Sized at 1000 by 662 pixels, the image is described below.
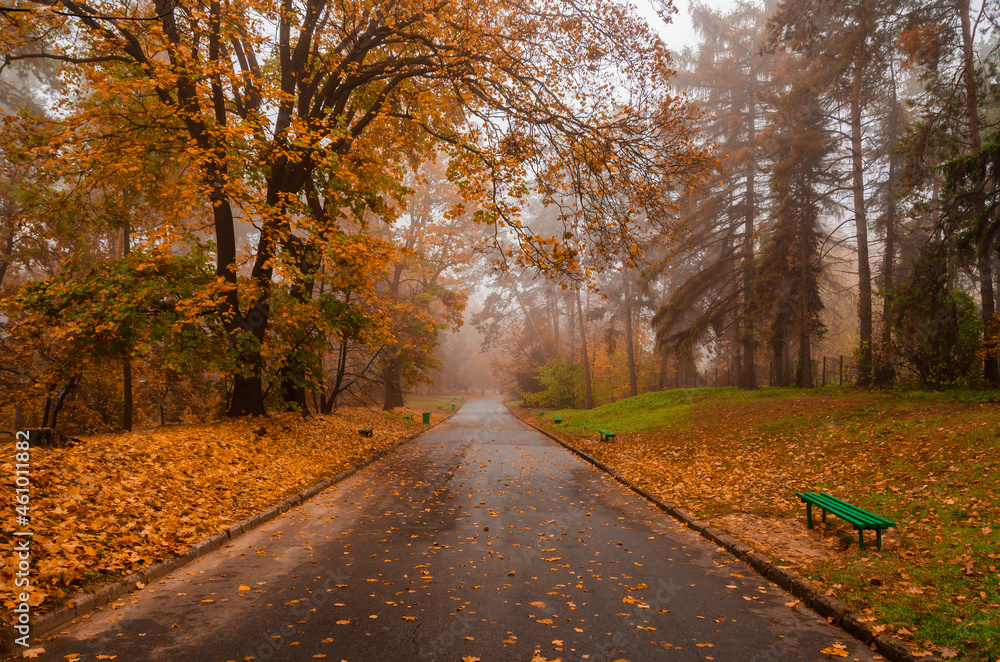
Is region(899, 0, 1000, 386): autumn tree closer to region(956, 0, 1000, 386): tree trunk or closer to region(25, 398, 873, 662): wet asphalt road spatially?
region(956, 0, 1000, 386): tree trunk

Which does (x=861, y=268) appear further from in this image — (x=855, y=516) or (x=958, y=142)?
(x=855, y=516)

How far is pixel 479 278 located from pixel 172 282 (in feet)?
92.4

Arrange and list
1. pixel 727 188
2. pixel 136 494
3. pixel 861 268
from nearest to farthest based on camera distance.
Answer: pixel 136 494
pixel 861 268
pixel 727 188

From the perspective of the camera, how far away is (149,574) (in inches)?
196

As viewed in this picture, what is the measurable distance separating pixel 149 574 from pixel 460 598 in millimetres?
3057

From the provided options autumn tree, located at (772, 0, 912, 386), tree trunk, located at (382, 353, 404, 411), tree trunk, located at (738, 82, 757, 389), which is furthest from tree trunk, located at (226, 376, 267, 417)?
tree trunk, located at (738, 82, 757, 389)

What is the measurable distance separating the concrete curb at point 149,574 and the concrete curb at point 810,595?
5.93 meters

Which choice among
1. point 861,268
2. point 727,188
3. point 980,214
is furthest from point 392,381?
point 980,214

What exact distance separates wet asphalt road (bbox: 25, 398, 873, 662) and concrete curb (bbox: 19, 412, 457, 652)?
111mm

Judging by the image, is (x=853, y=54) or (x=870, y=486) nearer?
(x=870, y=486)

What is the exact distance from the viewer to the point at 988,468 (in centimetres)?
736

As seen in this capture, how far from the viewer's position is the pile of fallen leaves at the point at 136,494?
181 inches

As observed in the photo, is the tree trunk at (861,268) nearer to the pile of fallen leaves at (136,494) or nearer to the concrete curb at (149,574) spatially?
the pile of fallen leaves at (136,494)

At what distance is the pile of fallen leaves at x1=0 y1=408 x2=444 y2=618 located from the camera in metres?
4.59
